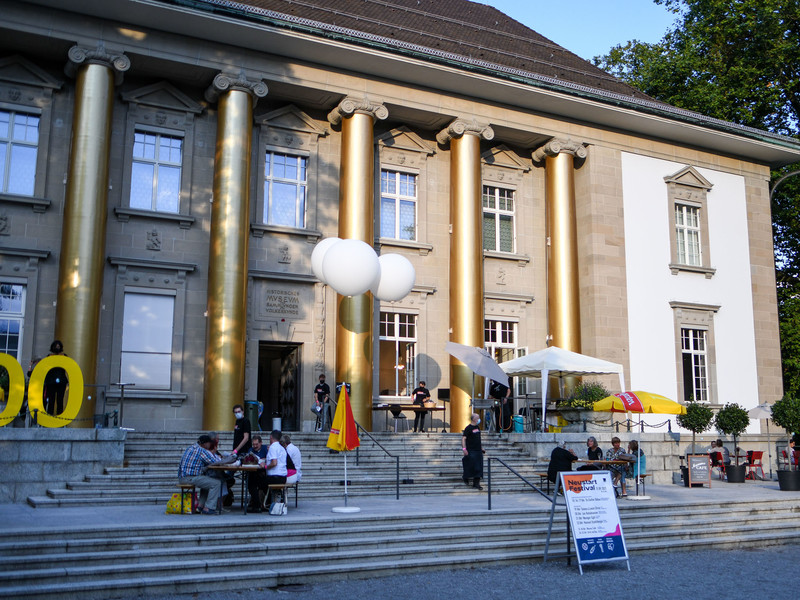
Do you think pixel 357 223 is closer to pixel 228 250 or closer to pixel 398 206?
pixel 398 206

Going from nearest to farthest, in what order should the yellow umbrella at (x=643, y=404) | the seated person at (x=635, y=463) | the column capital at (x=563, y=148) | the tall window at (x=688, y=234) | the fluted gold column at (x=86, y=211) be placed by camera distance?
the seated person at (x=635, y=463) < the yellow umbrella at (x=643, y=404) < the fluted gold column at (x=86, y=211) < the column capital at (x=563, y=148) < the tall window at (x=688, y=234)

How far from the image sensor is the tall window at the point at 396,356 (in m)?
24.4

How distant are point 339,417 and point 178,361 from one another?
27.3ft

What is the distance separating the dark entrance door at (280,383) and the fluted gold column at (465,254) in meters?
4.46

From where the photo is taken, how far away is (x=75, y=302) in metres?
19.5

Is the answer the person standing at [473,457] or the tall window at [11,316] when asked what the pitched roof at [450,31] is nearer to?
the tall window at [11,316]

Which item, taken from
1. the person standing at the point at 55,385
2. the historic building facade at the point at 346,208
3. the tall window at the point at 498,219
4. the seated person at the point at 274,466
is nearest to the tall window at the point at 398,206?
the historic building facade at the point at 346,208

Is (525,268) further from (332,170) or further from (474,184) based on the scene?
(332,170)

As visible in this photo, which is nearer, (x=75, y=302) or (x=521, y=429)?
(x=75, y=302)

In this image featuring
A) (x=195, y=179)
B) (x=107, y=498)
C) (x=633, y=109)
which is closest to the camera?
(x=107, y=498)

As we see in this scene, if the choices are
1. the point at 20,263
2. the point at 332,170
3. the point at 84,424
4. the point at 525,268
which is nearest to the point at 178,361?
the point at 84,424

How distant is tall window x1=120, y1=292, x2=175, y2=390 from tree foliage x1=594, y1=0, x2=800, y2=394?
78.2 ft

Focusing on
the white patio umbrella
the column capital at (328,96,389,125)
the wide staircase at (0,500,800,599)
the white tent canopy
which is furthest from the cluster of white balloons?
the white patio umbrella

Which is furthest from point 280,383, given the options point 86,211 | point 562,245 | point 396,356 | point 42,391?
point 562,245
